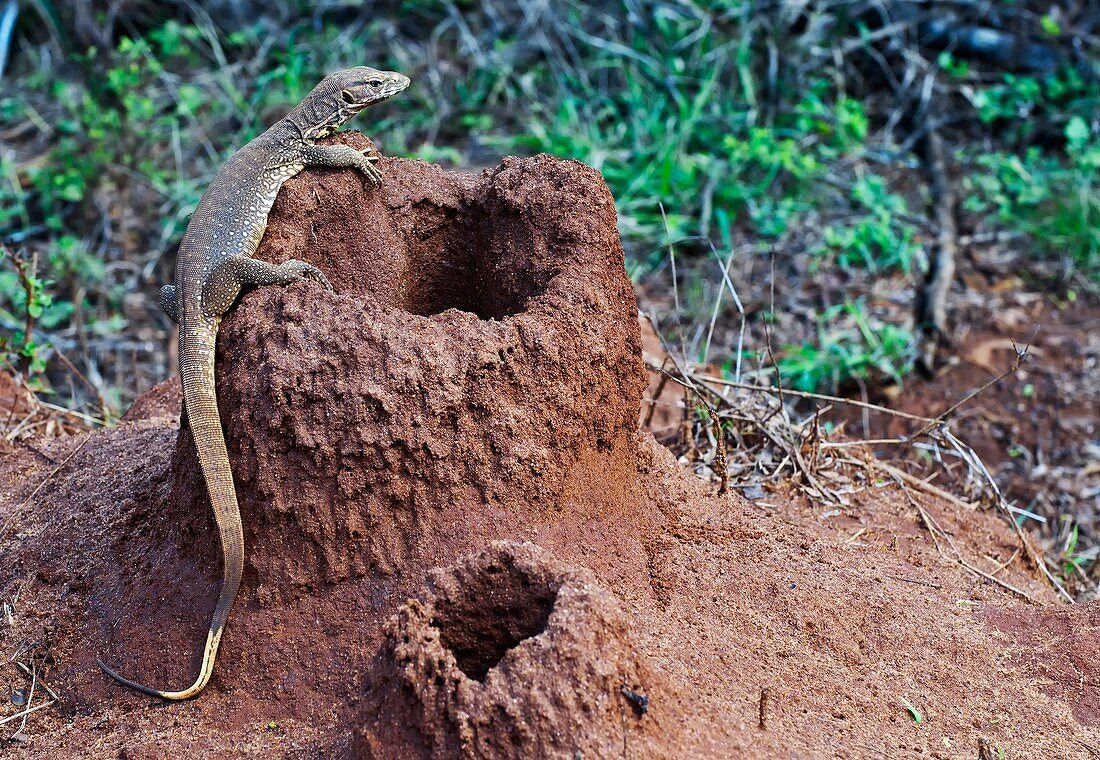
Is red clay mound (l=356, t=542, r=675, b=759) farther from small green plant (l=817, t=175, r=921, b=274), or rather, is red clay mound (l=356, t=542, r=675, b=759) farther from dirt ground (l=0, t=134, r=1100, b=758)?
small green plant (l=817, t=175, r=921, b=274)

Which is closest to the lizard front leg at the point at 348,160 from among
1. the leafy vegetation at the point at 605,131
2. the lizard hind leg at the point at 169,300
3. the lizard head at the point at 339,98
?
the lizard head at the point at 339,98

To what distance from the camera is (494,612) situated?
8.55 feet

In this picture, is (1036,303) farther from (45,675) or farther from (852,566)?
(45,675)

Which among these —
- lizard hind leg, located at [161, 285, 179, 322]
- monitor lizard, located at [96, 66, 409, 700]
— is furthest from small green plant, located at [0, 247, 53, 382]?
monitor lizard, located at [96, 66, 409, 700]

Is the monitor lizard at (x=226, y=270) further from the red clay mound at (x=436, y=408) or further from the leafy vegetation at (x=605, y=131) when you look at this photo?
the leafy vegetation at (x=605, y=131)

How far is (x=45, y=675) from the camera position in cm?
347

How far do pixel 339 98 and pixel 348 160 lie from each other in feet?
2.08

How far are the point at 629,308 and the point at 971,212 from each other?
21.9ft

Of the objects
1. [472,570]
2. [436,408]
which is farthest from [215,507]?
[472,570]

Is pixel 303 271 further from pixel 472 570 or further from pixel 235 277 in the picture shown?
pixel 472 570

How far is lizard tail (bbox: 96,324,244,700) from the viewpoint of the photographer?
123 inches

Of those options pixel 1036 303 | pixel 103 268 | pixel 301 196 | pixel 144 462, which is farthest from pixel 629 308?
pixel 103 268

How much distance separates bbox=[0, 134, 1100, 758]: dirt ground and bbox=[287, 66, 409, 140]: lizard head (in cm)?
29

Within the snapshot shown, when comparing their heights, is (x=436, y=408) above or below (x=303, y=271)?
below
